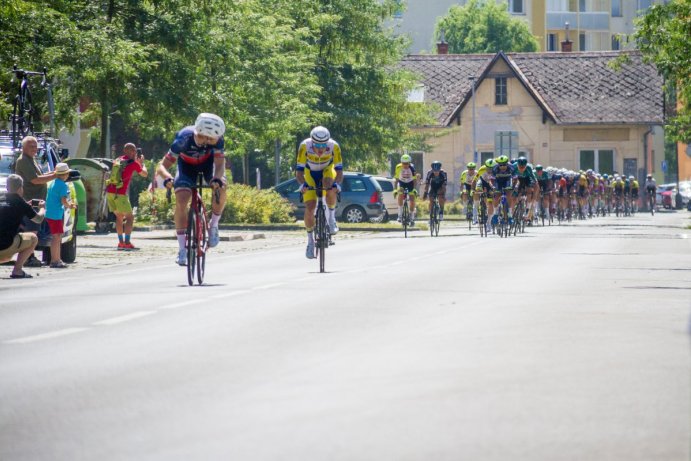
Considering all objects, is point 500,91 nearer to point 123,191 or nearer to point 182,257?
point 123,191

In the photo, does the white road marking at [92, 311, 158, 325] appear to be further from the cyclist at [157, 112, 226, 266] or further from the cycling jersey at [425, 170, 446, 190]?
the cycling jersey at [425, 170, 446, 190]

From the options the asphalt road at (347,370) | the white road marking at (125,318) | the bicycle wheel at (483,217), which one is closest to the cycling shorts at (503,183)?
the bicycle wheel at (483,217)

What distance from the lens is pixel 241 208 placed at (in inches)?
1716

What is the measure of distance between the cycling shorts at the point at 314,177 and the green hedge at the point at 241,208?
21.8 m

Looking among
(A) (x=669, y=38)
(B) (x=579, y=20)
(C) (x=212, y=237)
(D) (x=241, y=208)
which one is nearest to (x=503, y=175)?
(A) (x=669, y=38)

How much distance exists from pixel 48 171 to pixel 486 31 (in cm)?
7871

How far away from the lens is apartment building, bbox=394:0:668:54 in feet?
357

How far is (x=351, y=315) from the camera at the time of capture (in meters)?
12.8

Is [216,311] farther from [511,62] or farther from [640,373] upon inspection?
[511,62]

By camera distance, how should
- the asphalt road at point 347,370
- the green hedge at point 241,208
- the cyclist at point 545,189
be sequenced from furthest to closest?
the cyclist at point 545,189 < the green hedge at point 241,208 < the asphalt road at point 347,370

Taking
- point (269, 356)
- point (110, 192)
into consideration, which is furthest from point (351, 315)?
point (110, 192)

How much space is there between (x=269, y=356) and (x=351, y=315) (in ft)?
10.1

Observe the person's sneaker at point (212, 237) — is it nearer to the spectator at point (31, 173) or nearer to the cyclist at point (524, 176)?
the spectator at point (31, 173)

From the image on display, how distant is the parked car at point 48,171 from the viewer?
21.9 meters
